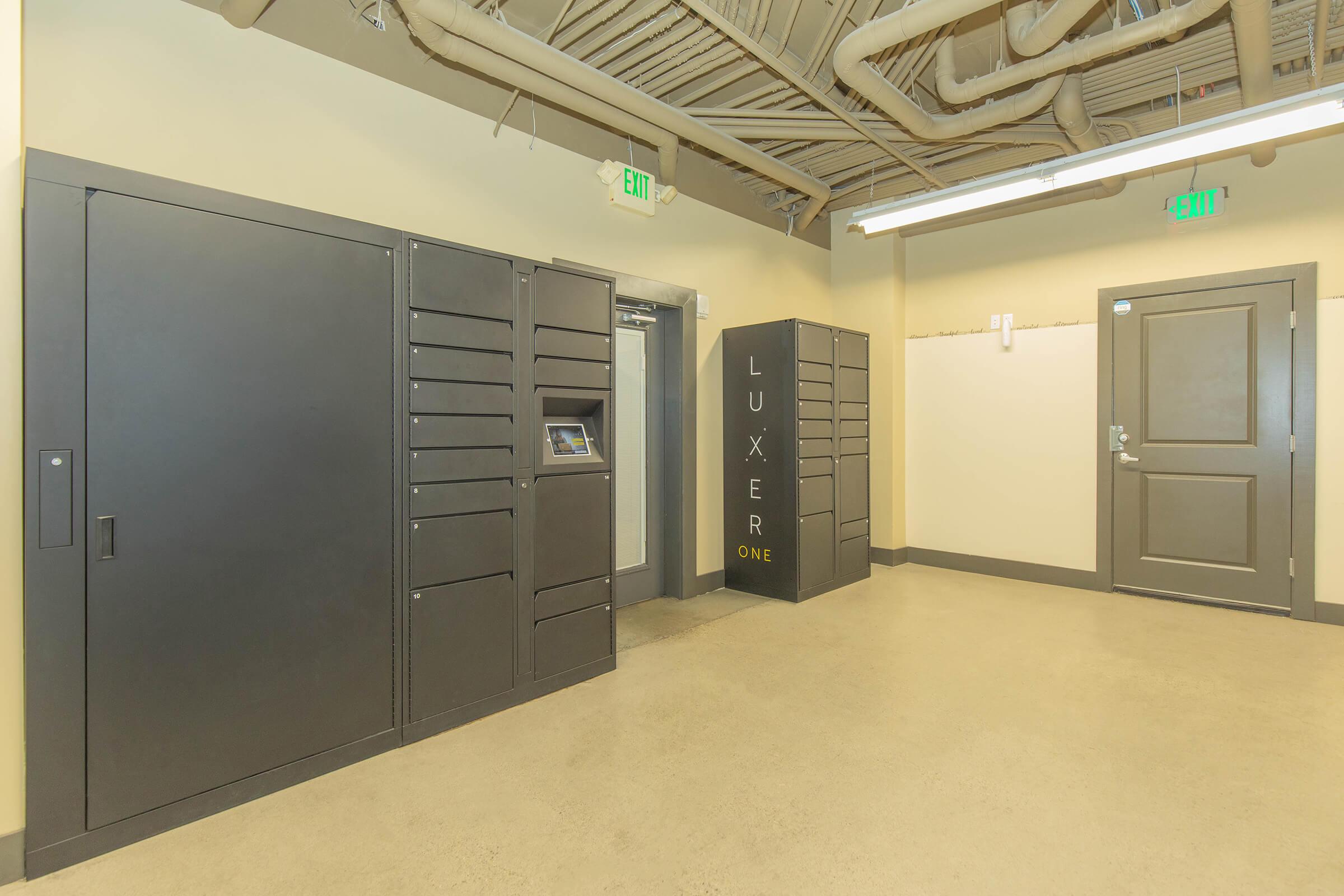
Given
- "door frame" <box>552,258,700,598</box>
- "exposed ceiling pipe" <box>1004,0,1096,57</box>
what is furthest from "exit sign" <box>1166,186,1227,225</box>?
"door frame" <box>552,258,700,598</box>

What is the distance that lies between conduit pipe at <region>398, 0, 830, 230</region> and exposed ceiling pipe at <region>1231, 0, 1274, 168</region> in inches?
97.2

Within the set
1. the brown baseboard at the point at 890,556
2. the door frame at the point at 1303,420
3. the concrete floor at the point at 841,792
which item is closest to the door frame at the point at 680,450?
the concrete floor at the point at 841,792

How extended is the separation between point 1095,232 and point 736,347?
287cm

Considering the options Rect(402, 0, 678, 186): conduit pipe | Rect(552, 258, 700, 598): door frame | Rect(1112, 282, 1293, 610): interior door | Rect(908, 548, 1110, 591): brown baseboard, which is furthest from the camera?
Rect(908, 548, 1110, 591): brown baseboard

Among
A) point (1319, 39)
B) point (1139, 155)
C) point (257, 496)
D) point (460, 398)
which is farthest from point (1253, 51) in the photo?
point (257, 496)

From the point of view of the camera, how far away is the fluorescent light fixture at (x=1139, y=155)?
2850mm

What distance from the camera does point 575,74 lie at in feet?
10.5

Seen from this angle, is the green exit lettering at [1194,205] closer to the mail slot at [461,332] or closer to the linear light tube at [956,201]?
the linear light tube at [956,201]

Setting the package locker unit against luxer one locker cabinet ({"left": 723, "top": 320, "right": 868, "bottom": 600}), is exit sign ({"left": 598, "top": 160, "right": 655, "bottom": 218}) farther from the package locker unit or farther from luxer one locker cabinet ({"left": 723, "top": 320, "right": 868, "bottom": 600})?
the package locker unit

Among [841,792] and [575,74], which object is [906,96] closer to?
[575,74]

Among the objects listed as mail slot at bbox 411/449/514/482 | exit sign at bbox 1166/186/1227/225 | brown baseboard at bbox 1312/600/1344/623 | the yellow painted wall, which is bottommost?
brown baseboard at bbox 1312/600/1344/623

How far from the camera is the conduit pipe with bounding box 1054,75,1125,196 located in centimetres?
364

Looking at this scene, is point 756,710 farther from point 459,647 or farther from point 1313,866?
point 1313,866

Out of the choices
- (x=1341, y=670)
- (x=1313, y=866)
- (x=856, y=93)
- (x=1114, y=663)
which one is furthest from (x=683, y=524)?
(x=1341, y=670)
